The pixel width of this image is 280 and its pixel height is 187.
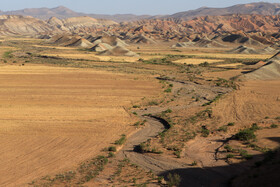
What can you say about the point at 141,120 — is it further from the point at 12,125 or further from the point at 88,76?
the point at 88,76

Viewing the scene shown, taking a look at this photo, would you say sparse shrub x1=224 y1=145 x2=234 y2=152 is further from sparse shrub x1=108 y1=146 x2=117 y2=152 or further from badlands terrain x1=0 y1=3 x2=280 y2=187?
sparse shrub x1=108 y1=146 x2=117 y2=152

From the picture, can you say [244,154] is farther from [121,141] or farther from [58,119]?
[58,119]

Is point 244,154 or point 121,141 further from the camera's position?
point 121,141

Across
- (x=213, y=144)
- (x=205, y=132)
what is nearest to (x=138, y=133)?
(x=205, y=132)

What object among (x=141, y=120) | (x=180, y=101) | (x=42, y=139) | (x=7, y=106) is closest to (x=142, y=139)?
(x=141, y=120)

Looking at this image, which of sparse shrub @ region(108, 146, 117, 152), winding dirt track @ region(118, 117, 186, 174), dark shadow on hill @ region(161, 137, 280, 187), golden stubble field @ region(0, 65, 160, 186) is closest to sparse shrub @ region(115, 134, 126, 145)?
winding dirt track @ region(118, 117, 186, 174)
